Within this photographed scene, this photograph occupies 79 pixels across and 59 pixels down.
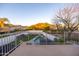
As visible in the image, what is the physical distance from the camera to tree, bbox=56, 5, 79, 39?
491 centimetres

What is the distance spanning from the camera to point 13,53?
488 cm

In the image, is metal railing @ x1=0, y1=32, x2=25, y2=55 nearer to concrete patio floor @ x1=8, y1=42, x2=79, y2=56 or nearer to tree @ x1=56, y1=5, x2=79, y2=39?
concrete patio floor @ x1=8, y1=42, x2=79, y2=56

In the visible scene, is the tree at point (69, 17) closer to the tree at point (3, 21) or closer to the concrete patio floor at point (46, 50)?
the concrete patio floor at point (46, 50)

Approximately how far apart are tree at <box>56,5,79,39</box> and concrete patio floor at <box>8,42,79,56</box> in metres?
0.22

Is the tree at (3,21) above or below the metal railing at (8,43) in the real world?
above

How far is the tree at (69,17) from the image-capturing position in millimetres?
4906

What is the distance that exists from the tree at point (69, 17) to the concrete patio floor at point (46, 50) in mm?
221

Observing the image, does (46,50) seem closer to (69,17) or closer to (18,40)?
(18,40)

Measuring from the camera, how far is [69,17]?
16.2ft

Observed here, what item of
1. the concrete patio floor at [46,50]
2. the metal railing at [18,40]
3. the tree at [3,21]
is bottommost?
the concrete patio floor at [46,50]

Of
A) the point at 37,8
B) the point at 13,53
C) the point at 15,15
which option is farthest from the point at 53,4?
the point at 13,53

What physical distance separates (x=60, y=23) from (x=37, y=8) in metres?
0.41

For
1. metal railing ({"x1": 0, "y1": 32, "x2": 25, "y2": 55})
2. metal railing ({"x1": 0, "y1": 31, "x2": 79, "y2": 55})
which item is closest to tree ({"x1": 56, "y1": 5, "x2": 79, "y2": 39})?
metal railing ({"x1": 0, "y1": 31, "x2": 79, "y2": 55})

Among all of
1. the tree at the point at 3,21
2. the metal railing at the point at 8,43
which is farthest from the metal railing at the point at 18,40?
the tree at the point at 3,21
